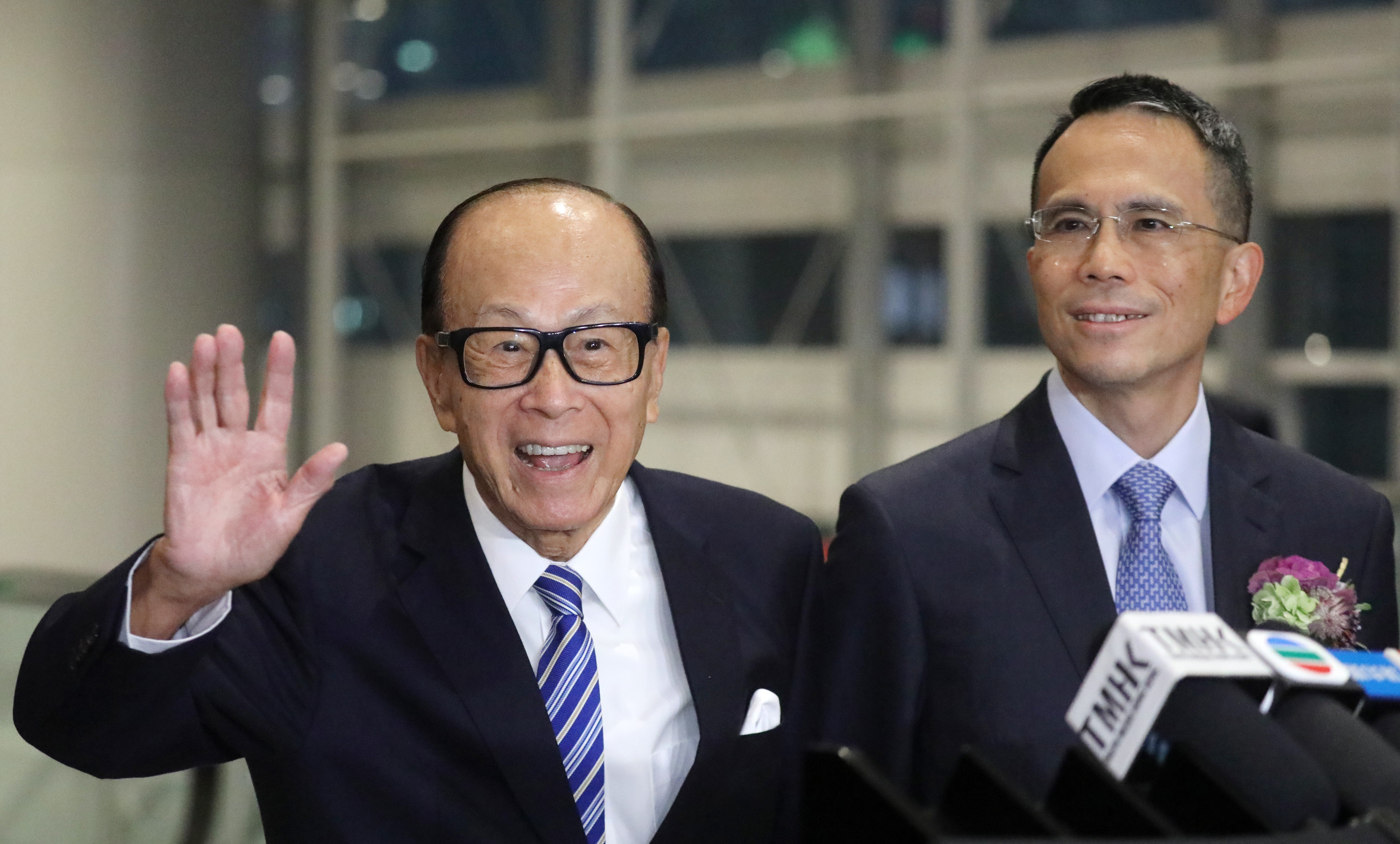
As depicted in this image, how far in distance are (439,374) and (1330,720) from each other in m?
1.06

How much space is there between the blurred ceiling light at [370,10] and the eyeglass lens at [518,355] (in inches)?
334

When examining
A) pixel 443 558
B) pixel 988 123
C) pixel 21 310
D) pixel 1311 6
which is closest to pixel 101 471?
pixel 21 310

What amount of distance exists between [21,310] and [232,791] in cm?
631

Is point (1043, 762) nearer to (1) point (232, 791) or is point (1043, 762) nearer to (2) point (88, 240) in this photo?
(1) point (232, 791)

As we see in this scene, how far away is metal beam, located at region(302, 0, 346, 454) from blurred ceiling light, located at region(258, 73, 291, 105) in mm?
148

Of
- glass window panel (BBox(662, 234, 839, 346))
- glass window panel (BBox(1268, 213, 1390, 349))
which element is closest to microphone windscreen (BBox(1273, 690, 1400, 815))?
glass window panel (BBox(1268, 213, 1390, 349))

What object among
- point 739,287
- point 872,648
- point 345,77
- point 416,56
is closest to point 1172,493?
point 872,648

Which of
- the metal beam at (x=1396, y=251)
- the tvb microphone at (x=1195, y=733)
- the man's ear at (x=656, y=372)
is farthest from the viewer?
the metal beam at (x=1396, y=251)

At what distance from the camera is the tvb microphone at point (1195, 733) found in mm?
939

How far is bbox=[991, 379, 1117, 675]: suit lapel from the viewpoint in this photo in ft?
5.27

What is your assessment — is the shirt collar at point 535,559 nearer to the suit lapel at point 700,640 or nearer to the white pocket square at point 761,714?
the suit lapel at point 700,640

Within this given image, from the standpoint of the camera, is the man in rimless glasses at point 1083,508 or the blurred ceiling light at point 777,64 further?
the blurred ceiling light at point 777,64

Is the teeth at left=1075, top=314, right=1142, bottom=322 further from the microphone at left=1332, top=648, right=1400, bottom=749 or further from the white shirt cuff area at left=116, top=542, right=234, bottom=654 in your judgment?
the white shirt cuff area at left=116, top=542, right=234, bottom=654

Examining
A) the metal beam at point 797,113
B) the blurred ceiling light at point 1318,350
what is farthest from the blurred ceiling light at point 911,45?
the blurred ceiling light at point 1318,350
